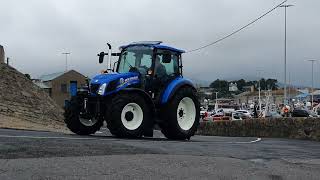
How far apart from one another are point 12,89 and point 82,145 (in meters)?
20.8

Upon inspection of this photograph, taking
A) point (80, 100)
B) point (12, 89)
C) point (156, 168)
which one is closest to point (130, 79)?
point (80, 100)

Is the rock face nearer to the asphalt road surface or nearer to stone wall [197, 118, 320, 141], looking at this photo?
stone wall [197, 118, 320, 141]

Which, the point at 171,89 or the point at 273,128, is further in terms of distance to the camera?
the point at 273,128

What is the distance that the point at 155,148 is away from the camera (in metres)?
11.8

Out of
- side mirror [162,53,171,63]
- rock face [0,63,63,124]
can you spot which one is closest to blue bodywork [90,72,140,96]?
side mirror [162,53,171,63]

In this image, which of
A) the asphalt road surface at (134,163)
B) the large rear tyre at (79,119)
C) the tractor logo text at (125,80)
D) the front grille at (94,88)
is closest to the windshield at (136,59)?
the tractor logo text at (125,80)

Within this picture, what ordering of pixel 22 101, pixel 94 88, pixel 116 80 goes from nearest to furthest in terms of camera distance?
pixel 116 80
pixel 94 88
pixel 22 101

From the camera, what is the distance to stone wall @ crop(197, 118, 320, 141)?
77.6 ft

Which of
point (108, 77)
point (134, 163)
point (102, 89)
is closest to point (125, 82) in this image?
point (108, 77)

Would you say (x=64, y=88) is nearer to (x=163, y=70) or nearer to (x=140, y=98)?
(x=163, y=70)

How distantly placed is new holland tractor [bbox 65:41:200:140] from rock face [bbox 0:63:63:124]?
11.4 meters

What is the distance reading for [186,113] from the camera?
54.5 ft

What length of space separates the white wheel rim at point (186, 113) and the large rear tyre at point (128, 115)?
63.0 inches

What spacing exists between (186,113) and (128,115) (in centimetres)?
262
